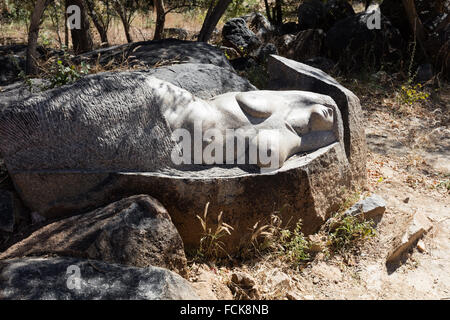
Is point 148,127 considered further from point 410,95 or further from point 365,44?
point 365,44

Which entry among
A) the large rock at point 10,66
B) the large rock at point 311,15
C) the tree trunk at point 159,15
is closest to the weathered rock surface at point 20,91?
the large rock at point 10,66

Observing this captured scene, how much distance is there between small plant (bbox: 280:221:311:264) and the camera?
3451 mm

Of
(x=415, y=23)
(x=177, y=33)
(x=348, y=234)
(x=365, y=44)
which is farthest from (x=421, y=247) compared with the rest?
(x=177, y=33)

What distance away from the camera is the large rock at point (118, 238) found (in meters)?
2.73

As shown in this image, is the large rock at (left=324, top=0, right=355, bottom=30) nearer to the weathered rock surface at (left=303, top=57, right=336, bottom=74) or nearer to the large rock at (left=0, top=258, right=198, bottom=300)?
the weathered rock surface at (left=303, top=57, right=336, bottom=74)

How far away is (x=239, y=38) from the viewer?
28.6 feet

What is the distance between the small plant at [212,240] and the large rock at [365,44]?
16.6 ft

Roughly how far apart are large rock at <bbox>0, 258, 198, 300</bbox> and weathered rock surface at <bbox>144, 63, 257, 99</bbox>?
2106 mm

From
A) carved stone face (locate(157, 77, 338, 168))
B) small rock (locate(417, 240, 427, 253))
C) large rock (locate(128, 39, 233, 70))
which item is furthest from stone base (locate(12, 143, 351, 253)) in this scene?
large rock (locate(128, 39, 233, 70))

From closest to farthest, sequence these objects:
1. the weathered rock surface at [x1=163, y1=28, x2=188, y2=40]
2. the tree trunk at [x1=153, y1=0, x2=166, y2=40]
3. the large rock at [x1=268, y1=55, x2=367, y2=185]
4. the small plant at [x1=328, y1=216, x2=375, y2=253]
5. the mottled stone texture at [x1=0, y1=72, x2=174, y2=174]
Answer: the mottled stone texture at [x1=0, y1=72, x2=174, y2=174], the small plant at [x1=328, y1=216, x2=375, y2=253], the large rock at [x1=268, y1=55, x2=367, y2=185], the tree trunk at [x1=153, y1=0, x2=166, y2=40], the weathered rock surface at [x1=163, y1=28, x2=188, y2=40]

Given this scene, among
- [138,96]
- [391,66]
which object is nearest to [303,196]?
[138,96]

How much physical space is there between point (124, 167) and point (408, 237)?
90.8 inches

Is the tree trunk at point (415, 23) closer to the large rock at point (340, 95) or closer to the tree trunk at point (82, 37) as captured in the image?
the large rock at point (340, 95)

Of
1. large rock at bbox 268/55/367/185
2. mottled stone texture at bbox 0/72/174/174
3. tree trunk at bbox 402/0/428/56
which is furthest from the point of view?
tree trunk at bbox 402/0/428/56
